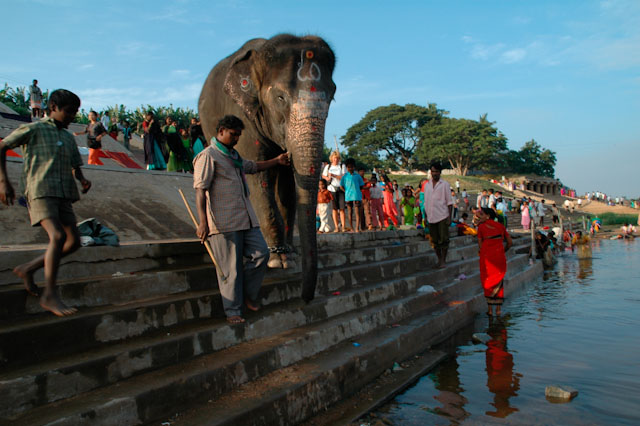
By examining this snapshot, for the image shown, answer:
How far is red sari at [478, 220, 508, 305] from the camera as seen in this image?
684cm

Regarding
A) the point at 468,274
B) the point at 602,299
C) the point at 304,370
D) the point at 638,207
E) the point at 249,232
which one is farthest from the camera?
the point at 638,207

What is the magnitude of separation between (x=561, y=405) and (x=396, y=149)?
225 feet

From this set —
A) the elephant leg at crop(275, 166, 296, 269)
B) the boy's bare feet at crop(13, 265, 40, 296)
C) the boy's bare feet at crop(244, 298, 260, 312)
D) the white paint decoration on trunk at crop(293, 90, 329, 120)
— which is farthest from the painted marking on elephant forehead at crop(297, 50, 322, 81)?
the boy's bare feet at crop(13, 265, 40, 296)

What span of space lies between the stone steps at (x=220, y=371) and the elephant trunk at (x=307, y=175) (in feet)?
1.39

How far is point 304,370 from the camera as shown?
11.3ft

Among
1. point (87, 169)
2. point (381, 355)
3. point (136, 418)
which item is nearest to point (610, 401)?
point (381, 355)

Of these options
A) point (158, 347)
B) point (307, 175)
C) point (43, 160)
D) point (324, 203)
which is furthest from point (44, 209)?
point (324, 203)

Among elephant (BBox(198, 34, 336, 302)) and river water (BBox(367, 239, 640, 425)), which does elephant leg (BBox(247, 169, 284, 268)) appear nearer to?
elephant (BBox(198, 34, 336, 302))

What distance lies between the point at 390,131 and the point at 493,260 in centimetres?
6342

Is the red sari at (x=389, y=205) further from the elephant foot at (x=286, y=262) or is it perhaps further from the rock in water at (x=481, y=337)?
the elephant foot at (x=286, y=262)

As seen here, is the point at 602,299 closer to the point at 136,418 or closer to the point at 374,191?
the point at 374,191

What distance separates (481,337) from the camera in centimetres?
548

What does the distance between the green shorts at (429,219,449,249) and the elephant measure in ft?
10.1

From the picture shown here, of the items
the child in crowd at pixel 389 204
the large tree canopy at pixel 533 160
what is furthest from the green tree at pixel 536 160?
the child in crowd at pixel 389 204
